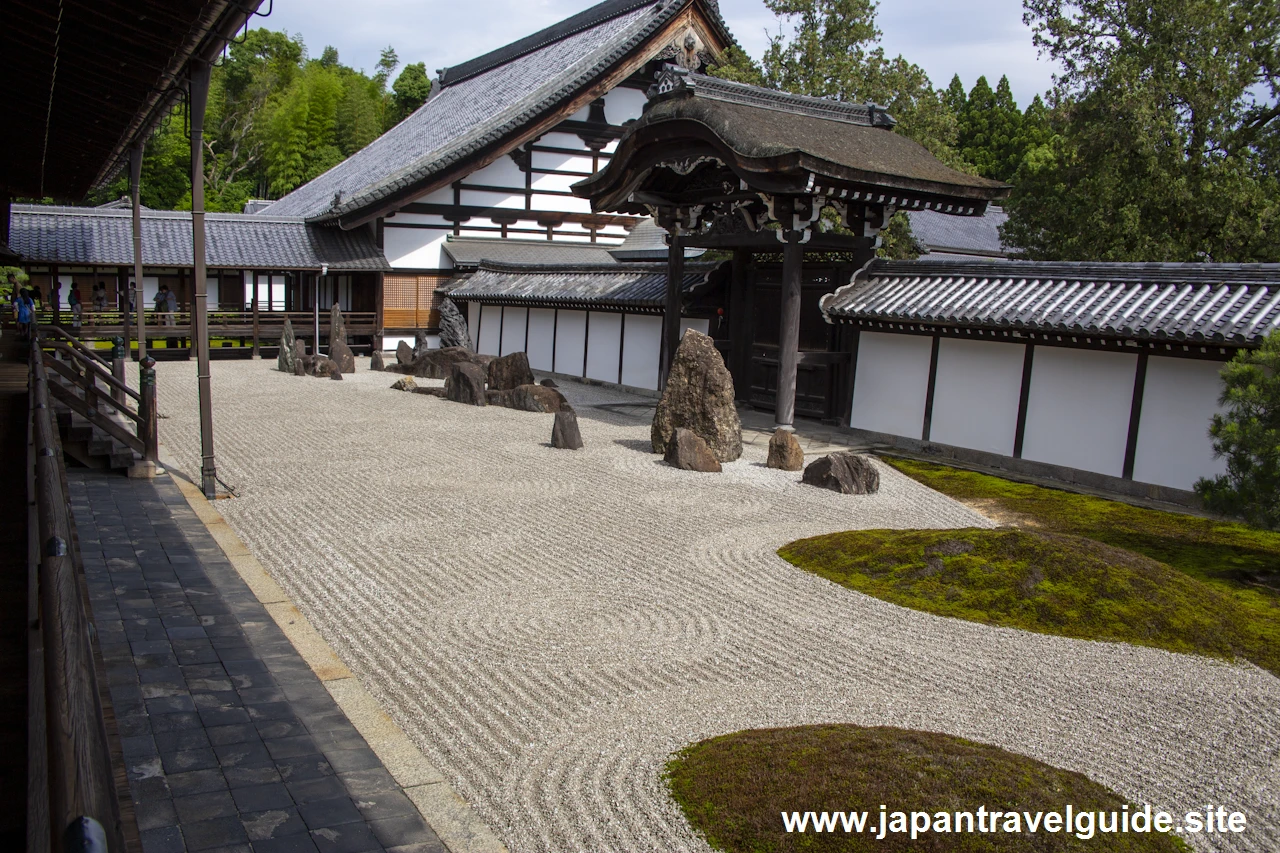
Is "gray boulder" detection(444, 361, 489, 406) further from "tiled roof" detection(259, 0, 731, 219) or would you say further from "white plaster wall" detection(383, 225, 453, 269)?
"white plaster wall" detection(383, 225, 453, 269)

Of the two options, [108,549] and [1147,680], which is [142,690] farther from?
[1147,680]

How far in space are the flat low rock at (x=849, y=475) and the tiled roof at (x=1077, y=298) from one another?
10.2 feet

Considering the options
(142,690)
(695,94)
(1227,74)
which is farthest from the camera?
(1227,74)

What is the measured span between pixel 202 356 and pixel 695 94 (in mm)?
9305

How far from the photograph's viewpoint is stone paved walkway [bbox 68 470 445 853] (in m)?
4.13

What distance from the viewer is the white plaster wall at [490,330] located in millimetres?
26797

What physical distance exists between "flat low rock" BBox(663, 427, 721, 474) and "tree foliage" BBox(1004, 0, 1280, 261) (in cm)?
1024

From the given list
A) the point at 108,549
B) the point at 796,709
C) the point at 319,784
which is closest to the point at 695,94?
the point at 108,549

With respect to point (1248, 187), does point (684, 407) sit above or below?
below

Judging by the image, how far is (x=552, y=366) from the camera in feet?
81.0

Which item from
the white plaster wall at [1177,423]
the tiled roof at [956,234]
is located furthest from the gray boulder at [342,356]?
the tiled roof at [956,234]

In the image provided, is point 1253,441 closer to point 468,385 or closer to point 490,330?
point 468,385

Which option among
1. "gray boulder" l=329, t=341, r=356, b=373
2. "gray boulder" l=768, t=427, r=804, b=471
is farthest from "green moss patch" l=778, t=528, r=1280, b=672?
"gray boulder" l=329, t=341, r=356, b=373

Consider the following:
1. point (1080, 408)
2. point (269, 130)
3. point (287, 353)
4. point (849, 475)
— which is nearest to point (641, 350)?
point (287, 353)
